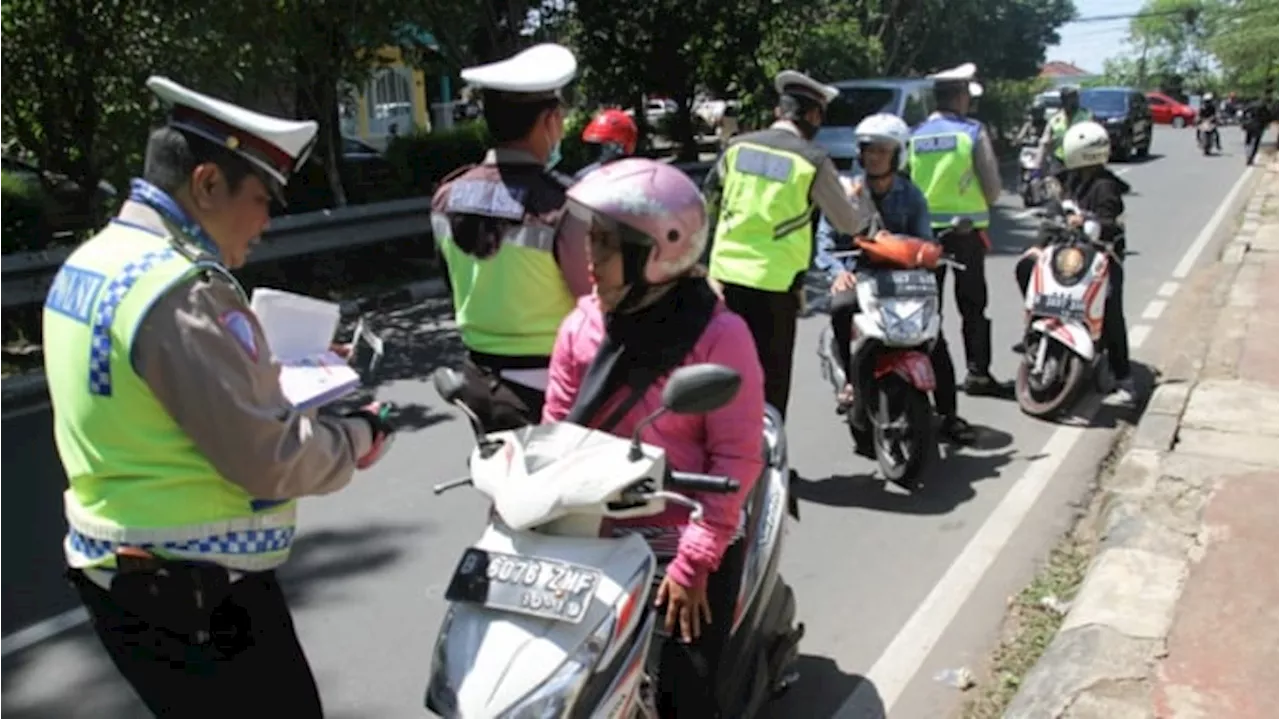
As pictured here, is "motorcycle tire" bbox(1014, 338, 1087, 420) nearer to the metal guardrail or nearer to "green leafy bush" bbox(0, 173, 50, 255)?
the metal guardrail

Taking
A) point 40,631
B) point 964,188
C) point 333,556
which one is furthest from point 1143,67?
point 40,631

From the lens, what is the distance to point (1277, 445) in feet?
19.6

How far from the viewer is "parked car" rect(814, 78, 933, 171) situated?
54.1 ft

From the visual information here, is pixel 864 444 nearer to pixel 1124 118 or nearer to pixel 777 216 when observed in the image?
pixel 777 216

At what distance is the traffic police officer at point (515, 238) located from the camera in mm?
3312

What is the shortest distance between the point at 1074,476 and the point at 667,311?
3819 mm

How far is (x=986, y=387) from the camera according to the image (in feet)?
23.8

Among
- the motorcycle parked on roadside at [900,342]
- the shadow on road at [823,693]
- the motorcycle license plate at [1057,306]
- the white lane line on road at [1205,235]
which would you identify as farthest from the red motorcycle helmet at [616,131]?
the white lane line on road at [1205,235]

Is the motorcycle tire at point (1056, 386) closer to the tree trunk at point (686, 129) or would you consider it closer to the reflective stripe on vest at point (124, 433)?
the reflective stripe on vest at point (124, 433)

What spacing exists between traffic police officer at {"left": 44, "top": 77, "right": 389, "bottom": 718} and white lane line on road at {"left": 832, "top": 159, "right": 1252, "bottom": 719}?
2.13 meters

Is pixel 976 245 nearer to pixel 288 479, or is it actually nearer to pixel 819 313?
pixel 819 313

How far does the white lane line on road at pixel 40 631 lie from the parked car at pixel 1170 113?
44.4 metres

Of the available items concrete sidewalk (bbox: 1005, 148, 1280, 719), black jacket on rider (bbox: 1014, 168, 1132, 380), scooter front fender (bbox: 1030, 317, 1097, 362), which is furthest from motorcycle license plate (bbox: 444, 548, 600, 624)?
black jacket on rider (bbox: 1014, 168, 1132, 380)

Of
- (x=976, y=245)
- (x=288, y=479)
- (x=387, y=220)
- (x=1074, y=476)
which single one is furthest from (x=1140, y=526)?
(x=387, y=220)
